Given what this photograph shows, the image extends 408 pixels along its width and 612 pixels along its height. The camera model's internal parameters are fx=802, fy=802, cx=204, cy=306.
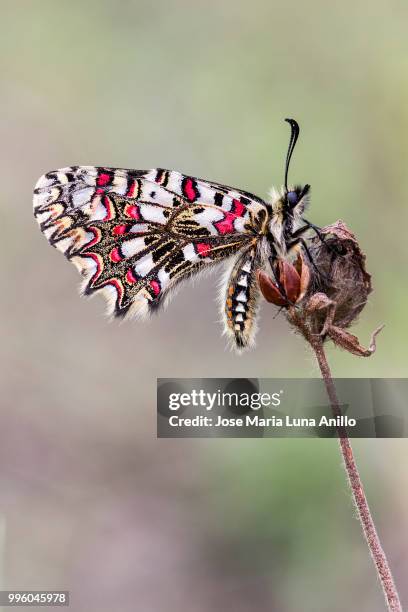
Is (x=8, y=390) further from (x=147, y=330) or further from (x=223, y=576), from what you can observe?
(x=223, y=576)

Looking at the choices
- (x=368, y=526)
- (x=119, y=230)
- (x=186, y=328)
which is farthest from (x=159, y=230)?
(x=186, y=328)

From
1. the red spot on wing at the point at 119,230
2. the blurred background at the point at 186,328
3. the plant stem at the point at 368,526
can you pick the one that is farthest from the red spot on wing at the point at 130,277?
the blurred background at the point at 186,328

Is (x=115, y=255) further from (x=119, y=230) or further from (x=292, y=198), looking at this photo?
(x=292, y=198)

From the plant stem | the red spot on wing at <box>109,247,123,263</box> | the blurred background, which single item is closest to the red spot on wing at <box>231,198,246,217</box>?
the red spot on wing at <box>109,247,123,263</box>

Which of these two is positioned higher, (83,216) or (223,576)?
(83,216)

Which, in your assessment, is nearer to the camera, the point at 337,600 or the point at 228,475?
the point at 337,600

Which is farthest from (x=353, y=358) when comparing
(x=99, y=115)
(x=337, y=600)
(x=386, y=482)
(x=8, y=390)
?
(x=99, y=115)

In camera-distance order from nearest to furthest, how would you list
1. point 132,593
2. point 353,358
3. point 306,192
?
point 306,192 < point 132,593 < point 353,358
